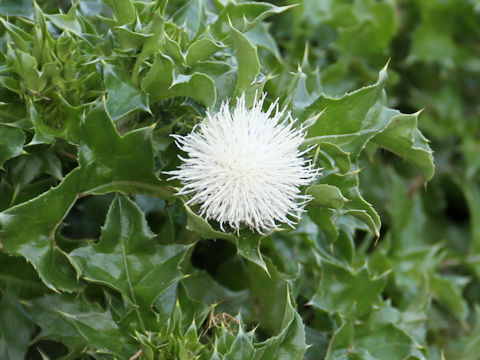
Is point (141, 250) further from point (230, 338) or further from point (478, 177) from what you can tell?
point (478, 177)

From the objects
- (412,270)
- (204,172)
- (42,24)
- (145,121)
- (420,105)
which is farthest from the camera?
Result: (420,105)

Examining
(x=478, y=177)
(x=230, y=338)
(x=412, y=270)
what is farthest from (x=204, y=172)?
(x=478, y=177)

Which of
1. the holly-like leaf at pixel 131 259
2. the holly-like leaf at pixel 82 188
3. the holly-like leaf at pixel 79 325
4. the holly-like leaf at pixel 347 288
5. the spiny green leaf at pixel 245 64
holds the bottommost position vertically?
the holly-like leaf at pixel 347 288

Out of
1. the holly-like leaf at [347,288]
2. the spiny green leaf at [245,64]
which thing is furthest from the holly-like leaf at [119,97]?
the holly-like leaf at [347,288]

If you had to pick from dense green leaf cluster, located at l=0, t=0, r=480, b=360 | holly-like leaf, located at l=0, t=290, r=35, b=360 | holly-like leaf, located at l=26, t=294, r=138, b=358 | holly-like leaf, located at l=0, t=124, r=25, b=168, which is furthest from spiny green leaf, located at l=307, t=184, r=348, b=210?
holly-like leaf, located at l=0, t=290, r=35, b=360

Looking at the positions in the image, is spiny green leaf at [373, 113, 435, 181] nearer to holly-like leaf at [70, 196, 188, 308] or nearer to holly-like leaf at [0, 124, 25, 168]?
holly-like leaf at [70, 196, 188, 308]

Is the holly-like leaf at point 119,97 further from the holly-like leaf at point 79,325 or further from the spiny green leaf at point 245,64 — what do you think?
the holly-like leaf at point 79,325

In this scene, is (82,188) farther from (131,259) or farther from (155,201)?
(155,201)

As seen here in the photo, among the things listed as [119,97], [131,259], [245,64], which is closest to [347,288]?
[131,259]
